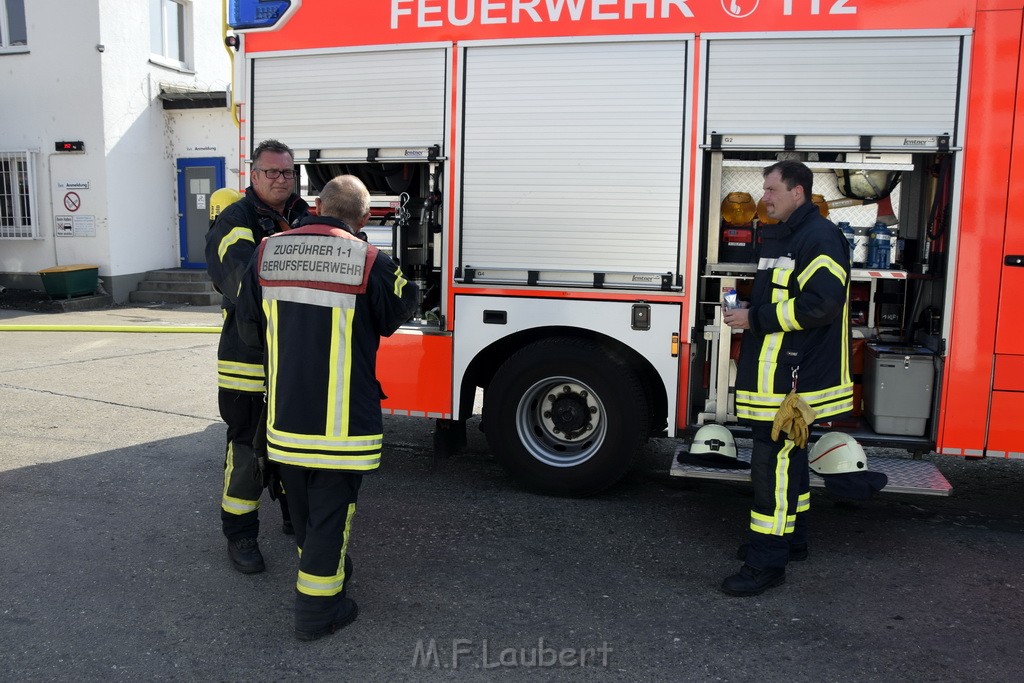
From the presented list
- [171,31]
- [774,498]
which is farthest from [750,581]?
[171,31]

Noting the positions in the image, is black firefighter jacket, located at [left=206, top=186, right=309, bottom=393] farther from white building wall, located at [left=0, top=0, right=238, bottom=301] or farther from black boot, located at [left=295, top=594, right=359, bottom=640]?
white building wall, located at [left=0, top=0, right=238, bottom=301]

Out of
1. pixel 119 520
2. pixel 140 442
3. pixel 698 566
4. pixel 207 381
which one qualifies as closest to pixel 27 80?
pixel 207 381

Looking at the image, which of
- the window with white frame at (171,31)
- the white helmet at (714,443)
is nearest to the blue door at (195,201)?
the window with white frame at (171,31)

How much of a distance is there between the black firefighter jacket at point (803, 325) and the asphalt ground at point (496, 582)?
871mm

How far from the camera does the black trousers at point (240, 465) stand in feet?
13.3

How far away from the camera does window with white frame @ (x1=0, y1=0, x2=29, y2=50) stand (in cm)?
1441

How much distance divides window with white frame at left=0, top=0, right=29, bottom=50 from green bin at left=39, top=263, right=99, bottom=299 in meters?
A: 3.89

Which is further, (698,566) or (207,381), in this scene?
(207,381)

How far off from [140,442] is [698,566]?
412 centimetres

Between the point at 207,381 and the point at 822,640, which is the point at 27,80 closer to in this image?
the point at 207,381

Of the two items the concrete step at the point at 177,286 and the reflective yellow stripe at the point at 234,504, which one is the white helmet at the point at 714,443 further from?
the concrete step at the point at 177,286

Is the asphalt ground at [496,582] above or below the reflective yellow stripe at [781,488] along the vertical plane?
below

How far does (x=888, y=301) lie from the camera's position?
201 inches

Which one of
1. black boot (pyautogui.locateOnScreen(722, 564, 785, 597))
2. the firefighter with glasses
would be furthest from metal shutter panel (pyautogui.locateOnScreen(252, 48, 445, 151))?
black boot (pyautogui.locateOnScreen(722, 564, 785, 597))
